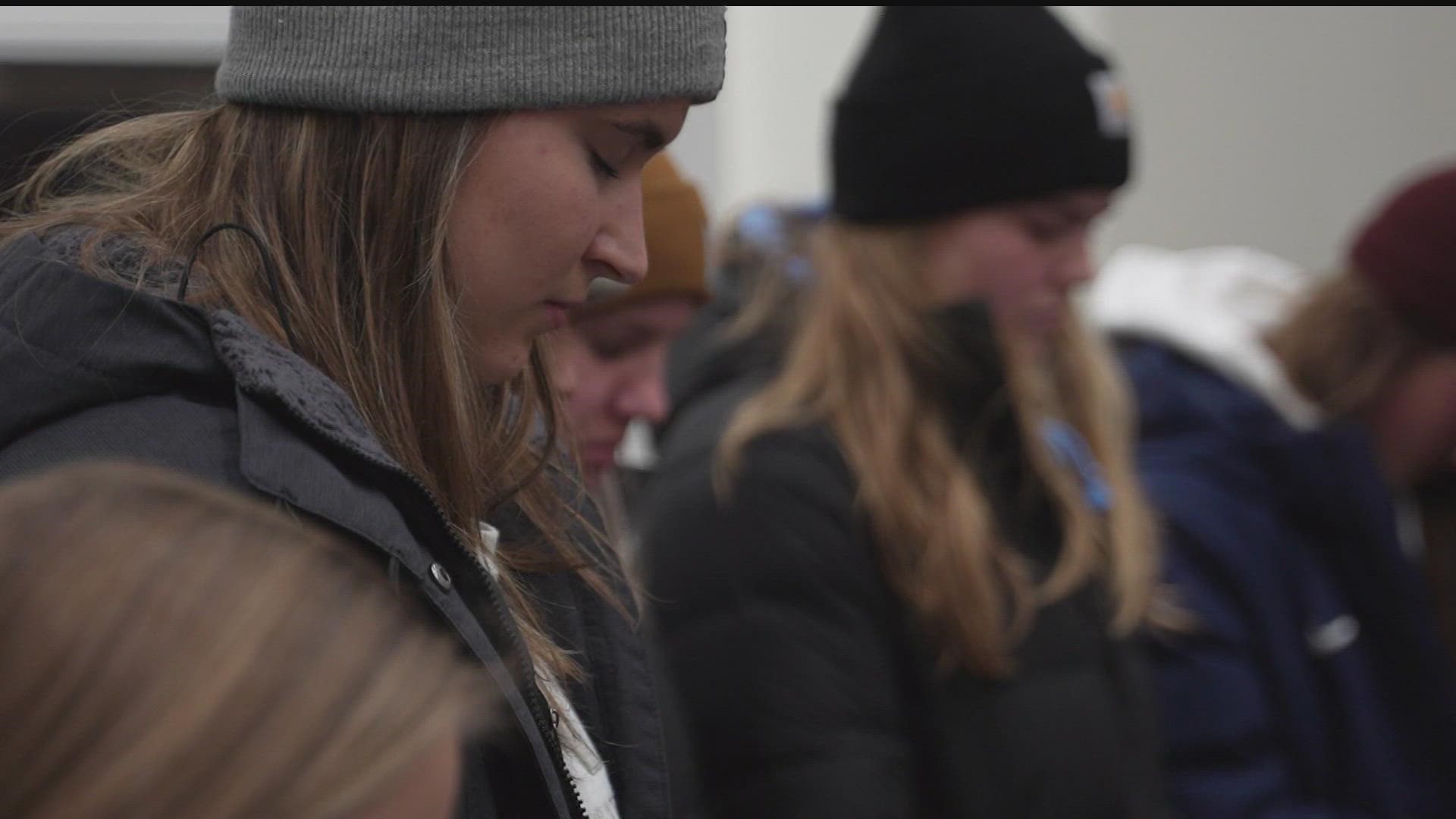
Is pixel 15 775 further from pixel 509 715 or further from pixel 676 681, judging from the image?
pixel 676 681

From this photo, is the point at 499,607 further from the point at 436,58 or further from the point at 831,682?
the point at 831,682

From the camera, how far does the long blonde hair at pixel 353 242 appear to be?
1.29m

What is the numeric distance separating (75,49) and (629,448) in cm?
146

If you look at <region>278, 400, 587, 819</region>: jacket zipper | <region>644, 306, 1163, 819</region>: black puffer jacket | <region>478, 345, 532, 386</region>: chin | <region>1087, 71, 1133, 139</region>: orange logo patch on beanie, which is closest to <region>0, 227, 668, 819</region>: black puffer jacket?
<region>278, 400, 587, 819</region>: jacket zipper

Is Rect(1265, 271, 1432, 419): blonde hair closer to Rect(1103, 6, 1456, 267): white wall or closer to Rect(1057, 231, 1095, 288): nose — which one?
Rect(1057, 231, 1095, 288): nose

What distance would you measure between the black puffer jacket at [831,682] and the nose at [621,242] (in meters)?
0.83

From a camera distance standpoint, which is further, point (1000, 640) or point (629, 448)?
point (629, 448)

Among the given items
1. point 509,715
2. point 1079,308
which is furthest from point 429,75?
point 1079,308

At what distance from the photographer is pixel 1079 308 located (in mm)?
2895

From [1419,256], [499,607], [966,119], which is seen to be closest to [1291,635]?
[1419,256]

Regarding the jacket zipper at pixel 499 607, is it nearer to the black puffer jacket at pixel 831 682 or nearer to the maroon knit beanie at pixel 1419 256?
the black puffer jacket at pixel 831 682

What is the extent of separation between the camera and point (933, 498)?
2355mm

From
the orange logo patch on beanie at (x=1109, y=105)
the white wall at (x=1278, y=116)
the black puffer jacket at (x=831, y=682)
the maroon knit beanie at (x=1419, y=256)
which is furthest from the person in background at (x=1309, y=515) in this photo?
the white wall at (x=1278, y=116)

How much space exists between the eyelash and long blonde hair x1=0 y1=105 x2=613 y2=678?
0.10m
